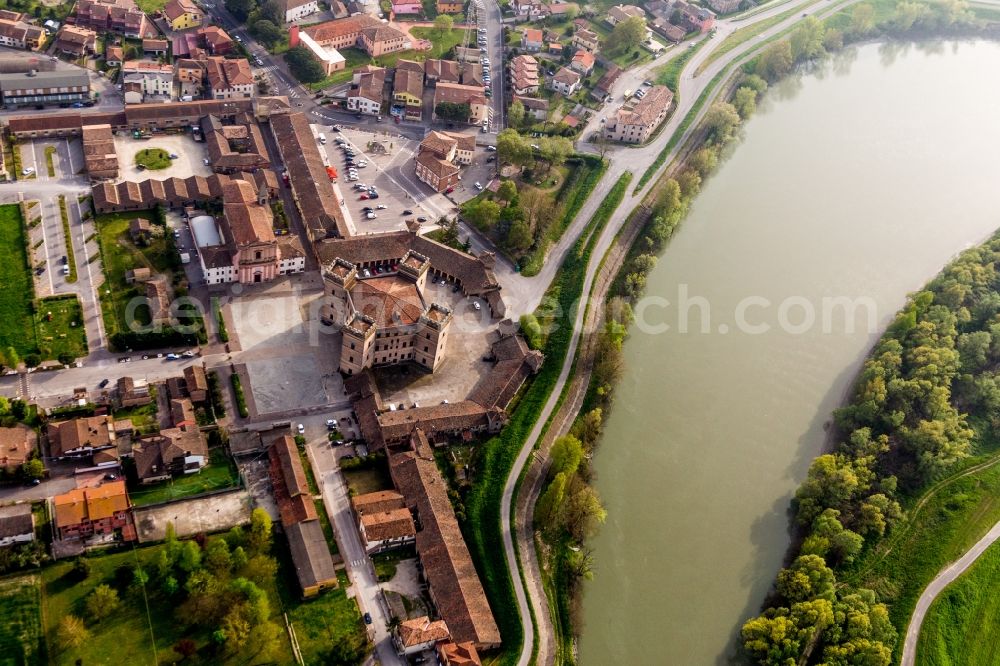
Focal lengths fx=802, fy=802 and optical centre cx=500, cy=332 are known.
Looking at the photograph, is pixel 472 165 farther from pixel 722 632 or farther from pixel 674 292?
pixel 722 632

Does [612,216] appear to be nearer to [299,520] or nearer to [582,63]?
[582,63]

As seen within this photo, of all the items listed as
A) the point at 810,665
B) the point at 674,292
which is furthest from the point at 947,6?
the point at 810,665

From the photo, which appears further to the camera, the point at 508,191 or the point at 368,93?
the point at 368,93

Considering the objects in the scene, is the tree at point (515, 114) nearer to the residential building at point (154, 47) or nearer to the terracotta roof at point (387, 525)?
the residential building at point (154, 47)

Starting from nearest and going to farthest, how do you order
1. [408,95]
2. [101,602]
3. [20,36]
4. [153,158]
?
[101,602] → [153,158] → [20,36] → [408,95]

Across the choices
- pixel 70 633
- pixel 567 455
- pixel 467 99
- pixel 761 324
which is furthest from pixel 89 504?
pixel 467 99

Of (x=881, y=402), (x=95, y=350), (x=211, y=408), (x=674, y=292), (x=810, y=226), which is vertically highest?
(x=810, y=226)
